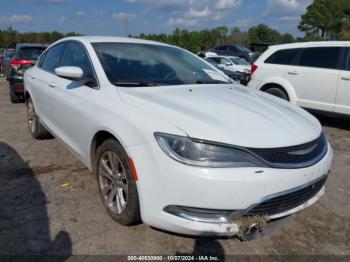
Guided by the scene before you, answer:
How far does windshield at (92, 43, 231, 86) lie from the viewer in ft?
11.1

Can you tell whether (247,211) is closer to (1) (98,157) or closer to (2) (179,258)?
(2) (179,258)

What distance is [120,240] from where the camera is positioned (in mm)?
2809

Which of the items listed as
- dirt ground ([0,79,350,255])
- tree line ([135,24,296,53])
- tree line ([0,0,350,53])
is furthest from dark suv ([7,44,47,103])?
tree line ([135,24,296,53])

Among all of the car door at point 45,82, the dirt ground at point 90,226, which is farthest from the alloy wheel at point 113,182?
the car door at point 45,82

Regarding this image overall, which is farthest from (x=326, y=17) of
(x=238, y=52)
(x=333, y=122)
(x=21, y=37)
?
(x=21, y=37)

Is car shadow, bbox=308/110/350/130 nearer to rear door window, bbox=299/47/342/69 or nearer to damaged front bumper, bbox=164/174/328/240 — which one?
rear door window, bbox=299/47/342/69

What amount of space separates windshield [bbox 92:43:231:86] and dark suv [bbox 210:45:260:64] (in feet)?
64.8

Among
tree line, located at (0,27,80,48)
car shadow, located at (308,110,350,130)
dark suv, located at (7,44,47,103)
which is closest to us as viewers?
car shadow, located at (308,110,350,130)

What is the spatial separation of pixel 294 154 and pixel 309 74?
495cm

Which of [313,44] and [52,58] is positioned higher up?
[313,44]

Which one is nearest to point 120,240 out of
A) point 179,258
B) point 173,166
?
point 179,258

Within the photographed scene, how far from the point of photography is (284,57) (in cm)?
751

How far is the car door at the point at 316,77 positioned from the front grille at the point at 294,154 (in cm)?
429

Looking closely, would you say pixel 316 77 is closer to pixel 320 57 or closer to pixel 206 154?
pixel 320 57
